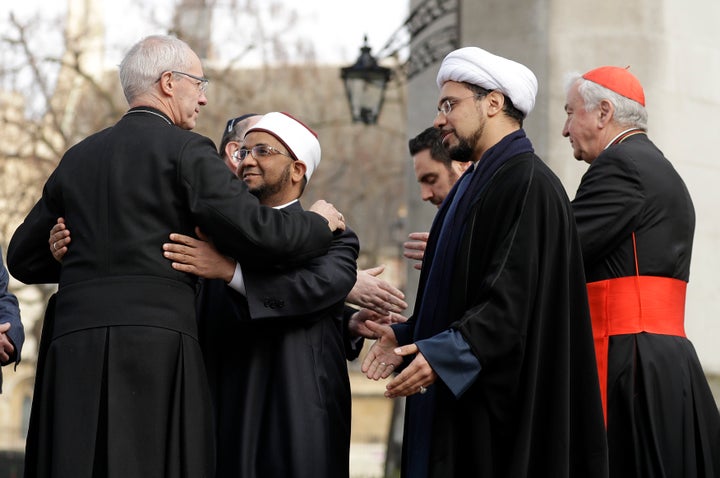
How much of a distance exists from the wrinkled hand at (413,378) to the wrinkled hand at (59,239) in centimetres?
136

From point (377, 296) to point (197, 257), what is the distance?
125cm

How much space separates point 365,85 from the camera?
44.6 feet

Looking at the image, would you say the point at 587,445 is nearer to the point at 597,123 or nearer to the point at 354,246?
the point at 354,246

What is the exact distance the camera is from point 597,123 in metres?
6.62

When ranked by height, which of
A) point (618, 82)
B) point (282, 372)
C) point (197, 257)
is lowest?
point (282, 372)

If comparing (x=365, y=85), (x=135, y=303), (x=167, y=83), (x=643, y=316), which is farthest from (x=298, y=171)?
(x=365, y=85)

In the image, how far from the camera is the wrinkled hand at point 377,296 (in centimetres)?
645

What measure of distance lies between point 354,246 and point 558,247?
1095 mm

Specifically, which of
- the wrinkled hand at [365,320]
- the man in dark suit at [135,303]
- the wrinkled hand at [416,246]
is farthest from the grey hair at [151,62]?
the wrinkled hand at [416,246]

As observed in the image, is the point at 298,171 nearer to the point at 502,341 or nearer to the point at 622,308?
the point at 502,341

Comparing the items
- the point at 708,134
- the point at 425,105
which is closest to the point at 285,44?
the point at 425,105

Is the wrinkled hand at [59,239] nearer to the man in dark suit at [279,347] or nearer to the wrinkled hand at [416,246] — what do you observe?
the man in dark suit at [279,347]

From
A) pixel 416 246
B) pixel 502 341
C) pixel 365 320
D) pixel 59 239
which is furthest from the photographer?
pixel 416 246

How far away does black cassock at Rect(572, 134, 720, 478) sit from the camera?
6.16 m
